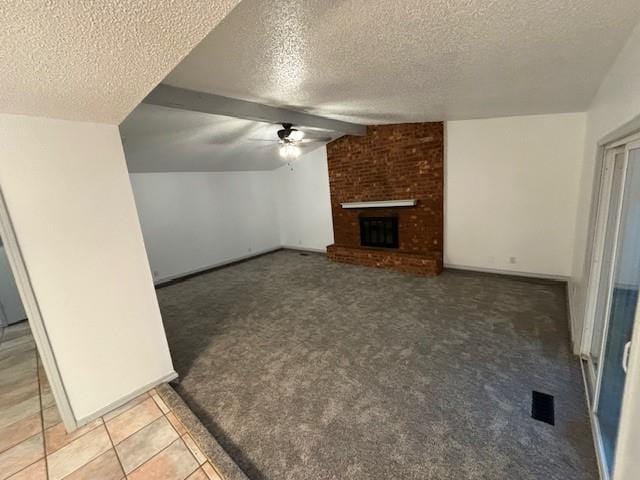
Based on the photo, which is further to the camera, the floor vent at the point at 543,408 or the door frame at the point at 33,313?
the floor vent at the point at 543,408

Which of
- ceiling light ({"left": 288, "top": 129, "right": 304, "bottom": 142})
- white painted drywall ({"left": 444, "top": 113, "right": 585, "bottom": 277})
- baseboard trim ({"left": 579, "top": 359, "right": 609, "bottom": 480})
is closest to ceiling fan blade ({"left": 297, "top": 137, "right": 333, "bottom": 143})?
ceiling light ({"left": 288, "top": 129, "right": 304, "bottom": 142})

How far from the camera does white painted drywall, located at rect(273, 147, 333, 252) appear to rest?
6.04 m

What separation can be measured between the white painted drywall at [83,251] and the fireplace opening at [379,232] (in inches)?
157

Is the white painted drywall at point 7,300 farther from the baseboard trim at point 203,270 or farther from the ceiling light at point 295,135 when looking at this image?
the ceiling light at point 295,135

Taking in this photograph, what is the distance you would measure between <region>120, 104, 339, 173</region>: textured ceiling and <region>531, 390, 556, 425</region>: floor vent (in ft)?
12.5

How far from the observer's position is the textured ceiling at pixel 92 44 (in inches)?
31.2

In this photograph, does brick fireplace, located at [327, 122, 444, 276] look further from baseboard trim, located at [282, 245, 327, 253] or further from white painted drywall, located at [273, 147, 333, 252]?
baseboard trim, located at [282, 245, 327, 253]

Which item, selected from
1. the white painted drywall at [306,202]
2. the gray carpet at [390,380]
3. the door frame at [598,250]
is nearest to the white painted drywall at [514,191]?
the gray carpet at [390,380]

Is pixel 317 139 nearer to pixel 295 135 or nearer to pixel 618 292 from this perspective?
pixel 295 135

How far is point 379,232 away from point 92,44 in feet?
15.5

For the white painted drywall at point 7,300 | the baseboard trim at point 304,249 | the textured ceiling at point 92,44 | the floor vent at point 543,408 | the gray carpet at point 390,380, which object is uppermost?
the textured ceiling at point 92,44

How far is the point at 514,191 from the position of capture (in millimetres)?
3850

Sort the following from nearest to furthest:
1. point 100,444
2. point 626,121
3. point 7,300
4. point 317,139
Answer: point 626,121, point 100,444, point 7,300, point 317,139

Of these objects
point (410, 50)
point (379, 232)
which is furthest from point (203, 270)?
point (410, 50)
